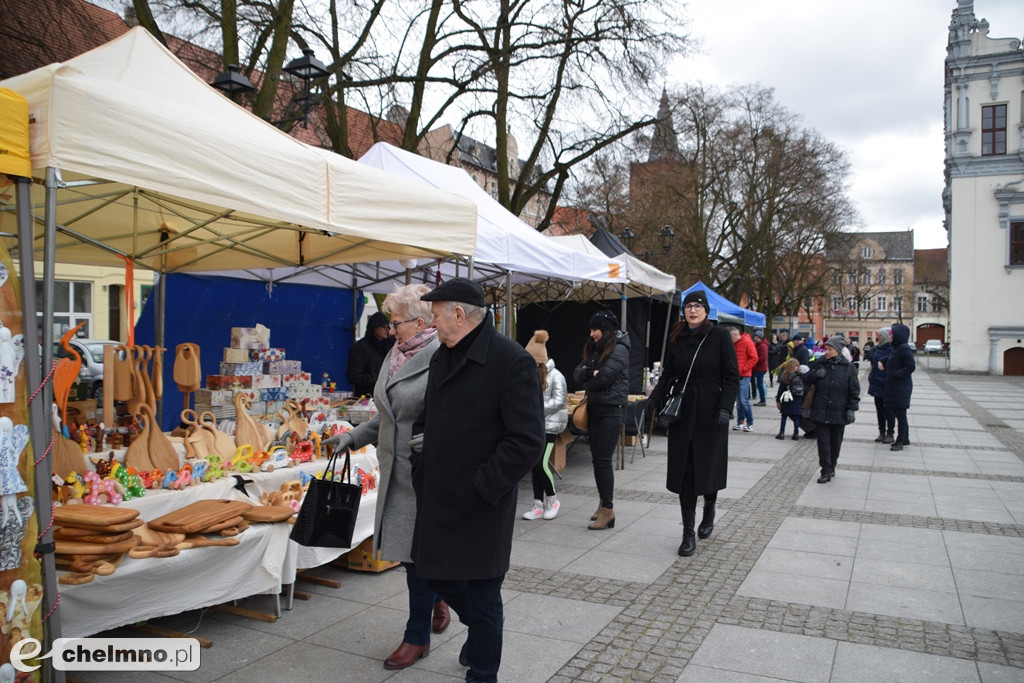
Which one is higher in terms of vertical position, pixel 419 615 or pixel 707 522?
pixel 419 615

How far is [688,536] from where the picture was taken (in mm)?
5516

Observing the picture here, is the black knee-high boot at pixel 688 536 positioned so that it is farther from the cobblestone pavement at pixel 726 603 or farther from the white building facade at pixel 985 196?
the white building facade at pixel 985 196

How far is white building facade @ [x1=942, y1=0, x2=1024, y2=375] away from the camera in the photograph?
34500mm

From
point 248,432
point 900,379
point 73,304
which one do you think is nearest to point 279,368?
point 248,432

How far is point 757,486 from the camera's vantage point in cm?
820

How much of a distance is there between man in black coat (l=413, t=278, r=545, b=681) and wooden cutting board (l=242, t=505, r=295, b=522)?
153 cm

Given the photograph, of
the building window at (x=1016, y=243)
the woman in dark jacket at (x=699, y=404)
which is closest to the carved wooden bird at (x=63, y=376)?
the woman in dark jacket at (x=699, y=404)

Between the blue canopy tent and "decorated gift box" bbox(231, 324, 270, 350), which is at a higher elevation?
the blue canopy tent

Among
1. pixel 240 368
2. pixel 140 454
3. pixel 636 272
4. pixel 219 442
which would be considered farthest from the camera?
pixel 636 272

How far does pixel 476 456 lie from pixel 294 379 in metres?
4.51

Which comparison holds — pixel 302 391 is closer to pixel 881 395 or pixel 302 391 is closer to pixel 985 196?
pixel 881 395

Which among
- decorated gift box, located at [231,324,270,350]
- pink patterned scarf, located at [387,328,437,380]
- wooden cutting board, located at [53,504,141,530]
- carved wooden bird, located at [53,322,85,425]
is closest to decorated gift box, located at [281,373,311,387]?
decorated gift box, located at [231,324,270,350]

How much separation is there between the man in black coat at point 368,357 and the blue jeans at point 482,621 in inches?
222

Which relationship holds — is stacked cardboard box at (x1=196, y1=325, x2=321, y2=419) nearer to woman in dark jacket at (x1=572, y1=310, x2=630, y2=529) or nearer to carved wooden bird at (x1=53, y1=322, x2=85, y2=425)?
carved wooden bird at (x1=53, y1=322, x2=85, y2=425)
